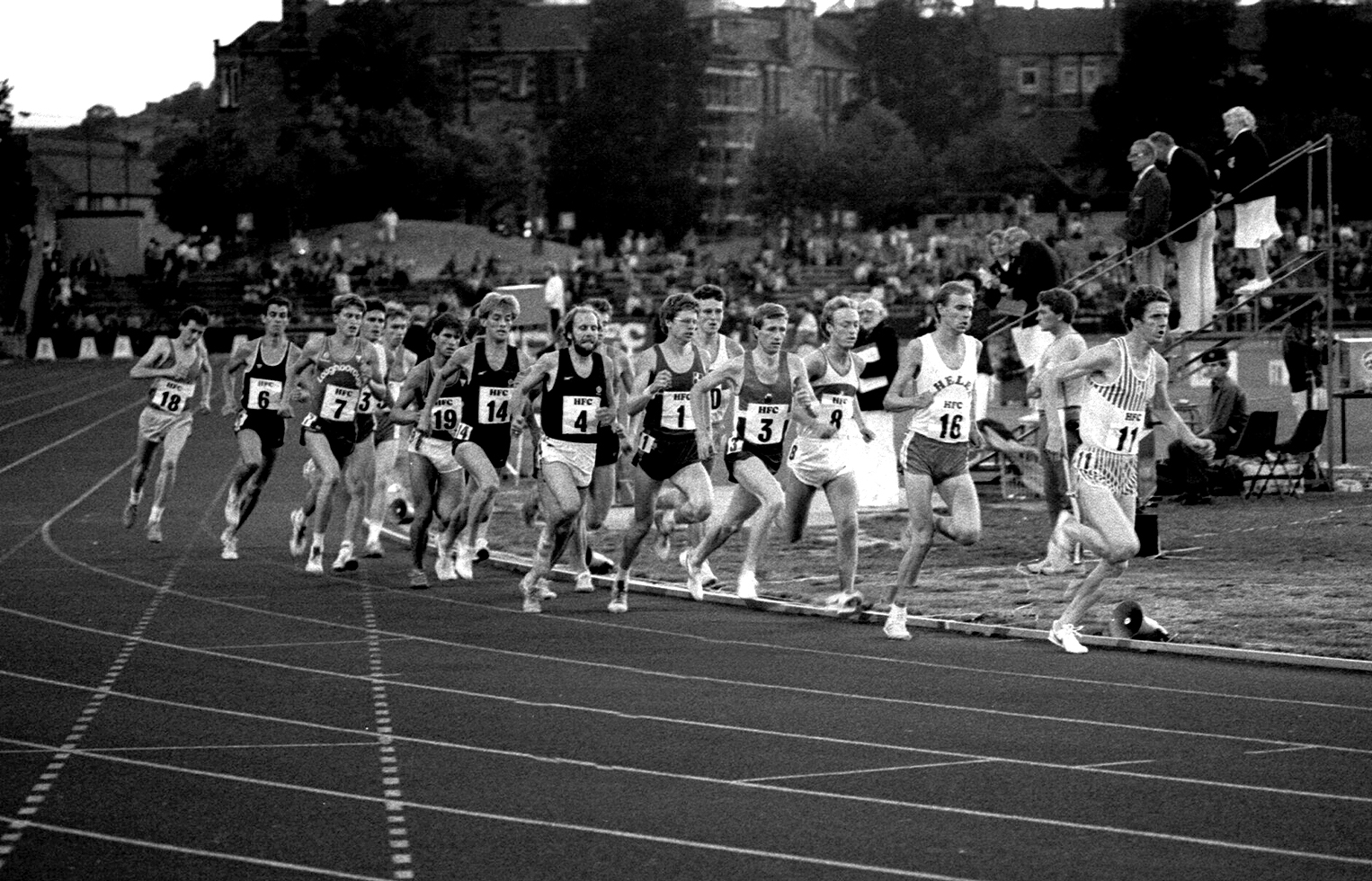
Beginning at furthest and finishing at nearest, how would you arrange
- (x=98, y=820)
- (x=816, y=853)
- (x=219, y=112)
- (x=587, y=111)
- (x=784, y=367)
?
(x=219, y=112) < (x=587, y=111) < (x=784, y=367) < (x=98, y=820) < (x=816, y=853)

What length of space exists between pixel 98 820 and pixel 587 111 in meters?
114

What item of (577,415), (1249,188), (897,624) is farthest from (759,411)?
(1249,188)

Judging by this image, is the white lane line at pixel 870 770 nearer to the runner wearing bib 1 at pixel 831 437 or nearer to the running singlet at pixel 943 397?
the running singlet at pixel 943 397

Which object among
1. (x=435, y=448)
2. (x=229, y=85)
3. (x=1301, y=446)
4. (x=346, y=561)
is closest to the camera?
(x=435, y=448)

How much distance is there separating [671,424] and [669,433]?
64mm

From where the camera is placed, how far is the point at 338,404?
18000 millimetres

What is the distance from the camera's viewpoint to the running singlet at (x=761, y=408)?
15.2 metres

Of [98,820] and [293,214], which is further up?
[293,214]

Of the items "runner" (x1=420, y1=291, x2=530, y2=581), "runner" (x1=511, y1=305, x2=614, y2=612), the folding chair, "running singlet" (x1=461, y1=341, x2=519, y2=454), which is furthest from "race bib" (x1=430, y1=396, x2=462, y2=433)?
the folding chair

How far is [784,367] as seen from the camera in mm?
15180

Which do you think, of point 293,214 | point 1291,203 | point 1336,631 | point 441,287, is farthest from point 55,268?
point 1336,631

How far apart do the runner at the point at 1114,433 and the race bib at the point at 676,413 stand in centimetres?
308

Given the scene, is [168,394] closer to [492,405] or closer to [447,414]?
[447,414]

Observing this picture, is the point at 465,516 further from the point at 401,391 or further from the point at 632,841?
the point at 632,841
